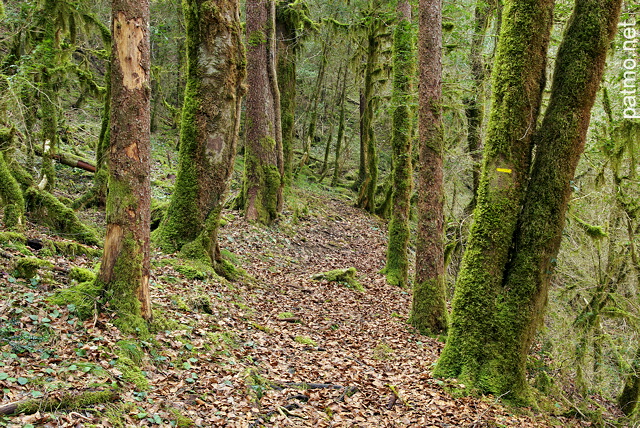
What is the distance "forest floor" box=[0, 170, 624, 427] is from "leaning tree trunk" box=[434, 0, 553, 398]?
635 millimetres

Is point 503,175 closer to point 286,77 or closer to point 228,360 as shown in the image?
point 228,360

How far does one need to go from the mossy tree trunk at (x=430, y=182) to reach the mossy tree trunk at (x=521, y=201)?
2.38m

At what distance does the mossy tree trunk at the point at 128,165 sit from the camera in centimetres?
489

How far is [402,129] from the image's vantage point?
11844mm

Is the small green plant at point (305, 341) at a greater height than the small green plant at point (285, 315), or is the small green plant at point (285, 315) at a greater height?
the small green plant at point (285, 315)

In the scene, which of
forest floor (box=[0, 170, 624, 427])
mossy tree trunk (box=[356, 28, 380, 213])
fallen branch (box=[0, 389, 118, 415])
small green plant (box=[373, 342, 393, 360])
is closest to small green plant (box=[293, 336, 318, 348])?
forest floor (box=[0, 170, 624, 427])

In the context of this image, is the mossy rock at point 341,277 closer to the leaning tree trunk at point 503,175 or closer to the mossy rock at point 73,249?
the leaning tree trunk at point 503,175

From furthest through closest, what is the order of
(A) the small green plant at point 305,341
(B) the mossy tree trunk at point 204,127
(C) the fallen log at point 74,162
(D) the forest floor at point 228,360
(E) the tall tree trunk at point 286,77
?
(E) the tall tree trunk at point 286,77, (C) the fallen log at point 74,162, (B) the mossy tree trunk at point 204,127, (A) the small green plant at point 305,341, (D) the forest floor at point 228,360

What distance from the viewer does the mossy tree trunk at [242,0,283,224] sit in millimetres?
13477

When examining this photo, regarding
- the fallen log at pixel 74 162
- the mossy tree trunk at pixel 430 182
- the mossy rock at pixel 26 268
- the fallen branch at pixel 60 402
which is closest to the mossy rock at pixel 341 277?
the mossy tree trunk at pixel 430 182

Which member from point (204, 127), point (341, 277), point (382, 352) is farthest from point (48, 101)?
point (382, 352)

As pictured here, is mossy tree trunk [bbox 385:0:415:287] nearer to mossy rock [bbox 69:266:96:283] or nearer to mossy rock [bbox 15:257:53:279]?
mossy rock [bbox 69:266:96:283]

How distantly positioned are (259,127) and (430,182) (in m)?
6.55

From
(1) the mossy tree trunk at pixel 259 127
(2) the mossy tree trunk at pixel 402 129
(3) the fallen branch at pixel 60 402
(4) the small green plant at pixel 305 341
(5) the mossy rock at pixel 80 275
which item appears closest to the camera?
(3) the fallen branch at pixel 60 402
